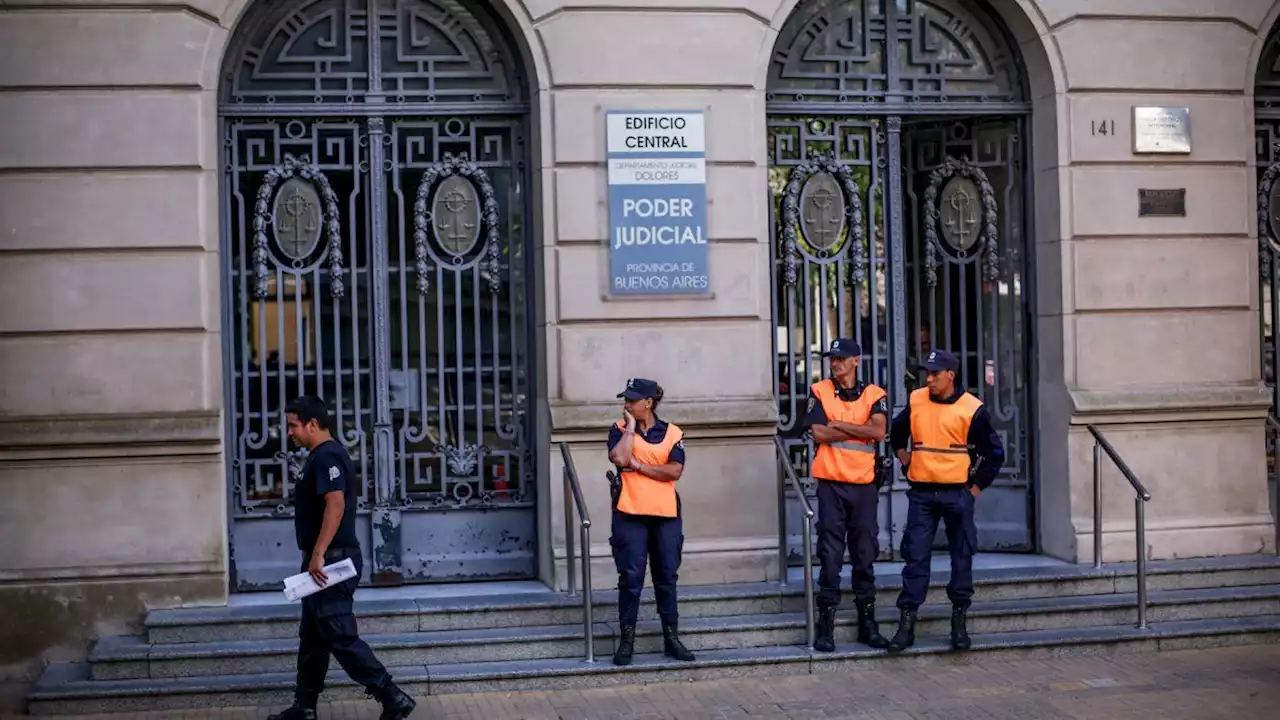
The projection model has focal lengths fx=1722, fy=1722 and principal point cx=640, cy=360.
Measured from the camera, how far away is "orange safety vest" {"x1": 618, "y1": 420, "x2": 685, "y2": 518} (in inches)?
414

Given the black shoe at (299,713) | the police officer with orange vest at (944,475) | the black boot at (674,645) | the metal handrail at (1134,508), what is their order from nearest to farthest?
1. the black shoe at (299,713)
2. the black boot at (674,645)
3. the police officer with orange vest at (944,475)
4. the metal handrail at (1134,508)

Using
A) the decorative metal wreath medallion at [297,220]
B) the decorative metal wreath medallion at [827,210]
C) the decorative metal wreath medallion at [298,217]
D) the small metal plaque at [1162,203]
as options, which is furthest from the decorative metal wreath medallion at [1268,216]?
the decorative metal wreath medallion at [297,220]

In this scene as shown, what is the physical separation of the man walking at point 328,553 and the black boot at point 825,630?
2790mm

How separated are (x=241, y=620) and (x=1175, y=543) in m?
6.64

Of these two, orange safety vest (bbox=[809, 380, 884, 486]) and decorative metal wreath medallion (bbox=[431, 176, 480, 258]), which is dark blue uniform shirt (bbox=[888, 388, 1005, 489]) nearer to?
orange safety vest (bbox=[809, 380, 884, 486])

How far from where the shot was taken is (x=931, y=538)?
10.9m

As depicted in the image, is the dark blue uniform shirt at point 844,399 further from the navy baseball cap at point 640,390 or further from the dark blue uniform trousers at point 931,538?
the navy baseball cap at point 640,390

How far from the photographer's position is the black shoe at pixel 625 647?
1058 centimetres

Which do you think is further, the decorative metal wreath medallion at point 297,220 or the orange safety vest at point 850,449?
the decorative metal wreath medallion at point 297,220

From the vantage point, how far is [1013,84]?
511 inches

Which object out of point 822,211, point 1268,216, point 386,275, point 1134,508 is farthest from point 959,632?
point 1268,216

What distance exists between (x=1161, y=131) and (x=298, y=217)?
20.5 ft

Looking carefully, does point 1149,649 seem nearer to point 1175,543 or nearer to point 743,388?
point 1175,543

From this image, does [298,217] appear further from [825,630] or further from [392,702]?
[825,630]
